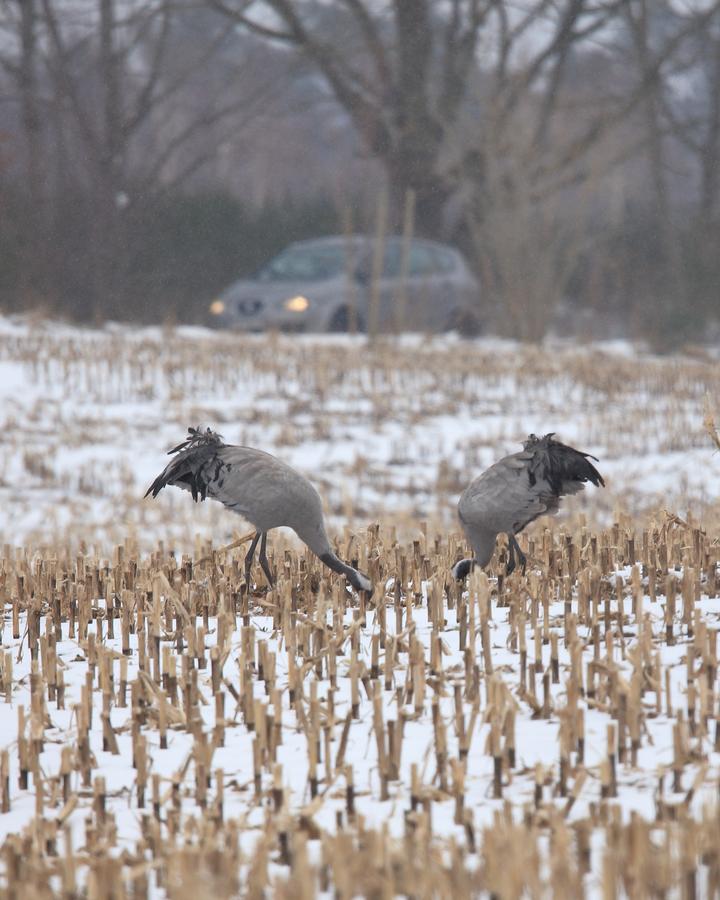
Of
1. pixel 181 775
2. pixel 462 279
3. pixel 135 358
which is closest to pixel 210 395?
pixel 135 358

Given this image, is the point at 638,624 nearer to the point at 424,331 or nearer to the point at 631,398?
the point at 631,398

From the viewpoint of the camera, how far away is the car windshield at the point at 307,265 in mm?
21250

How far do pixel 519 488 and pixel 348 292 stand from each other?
15.7 m

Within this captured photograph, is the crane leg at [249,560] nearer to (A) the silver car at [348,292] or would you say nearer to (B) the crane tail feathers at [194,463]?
(B) the crane tail feathers at [194,463]

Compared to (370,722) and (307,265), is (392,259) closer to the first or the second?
(307,265)

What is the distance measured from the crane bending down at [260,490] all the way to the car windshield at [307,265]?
15.8m

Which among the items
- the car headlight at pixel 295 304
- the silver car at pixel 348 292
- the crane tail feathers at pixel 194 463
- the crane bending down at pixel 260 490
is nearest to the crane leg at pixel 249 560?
the crane bending down at pixel 260 490

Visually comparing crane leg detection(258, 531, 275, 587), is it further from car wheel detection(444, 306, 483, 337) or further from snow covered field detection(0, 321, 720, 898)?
car wheel detection(444, 306, 483, 337)

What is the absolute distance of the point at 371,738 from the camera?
151 inches

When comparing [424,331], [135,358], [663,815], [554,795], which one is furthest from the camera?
[424,331]

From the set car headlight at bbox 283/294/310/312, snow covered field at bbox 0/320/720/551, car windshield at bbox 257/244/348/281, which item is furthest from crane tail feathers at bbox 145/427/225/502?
car windshield at bbox 257/244/348/281

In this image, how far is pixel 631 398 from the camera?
15250 millimetres

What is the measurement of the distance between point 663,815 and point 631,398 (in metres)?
12.5

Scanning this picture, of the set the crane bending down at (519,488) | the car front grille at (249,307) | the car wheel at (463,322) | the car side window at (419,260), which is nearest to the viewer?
the crane bending down at (519,488)
